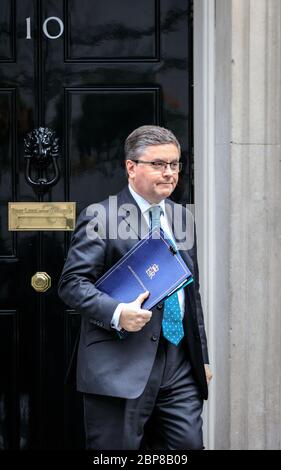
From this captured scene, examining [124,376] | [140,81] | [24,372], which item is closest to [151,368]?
[124,376]

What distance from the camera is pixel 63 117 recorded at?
180 inches

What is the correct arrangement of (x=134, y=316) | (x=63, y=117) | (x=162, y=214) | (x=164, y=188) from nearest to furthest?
(x=134, y=316)
(x=164, y=188)
(x=162, y=214)
(x=63, y=117)

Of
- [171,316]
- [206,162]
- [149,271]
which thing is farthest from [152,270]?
[206,162]

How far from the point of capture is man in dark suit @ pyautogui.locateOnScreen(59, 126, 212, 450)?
3.22 m

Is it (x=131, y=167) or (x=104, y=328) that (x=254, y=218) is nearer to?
(x=131, y=167)

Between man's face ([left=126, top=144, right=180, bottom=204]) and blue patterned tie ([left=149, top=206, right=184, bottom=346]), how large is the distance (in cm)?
9

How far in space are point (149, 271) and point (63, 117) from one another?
173 centimetres

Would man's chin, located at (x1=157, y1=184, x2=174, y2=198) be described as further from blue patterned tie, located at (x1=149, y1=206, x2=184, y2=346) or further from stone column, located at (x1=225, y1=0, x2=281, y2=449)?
stone column, located at (x1=225, y1=0, x2=281, y2=449)

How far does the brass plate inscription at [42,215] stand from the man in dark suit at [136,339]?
1.24 meters

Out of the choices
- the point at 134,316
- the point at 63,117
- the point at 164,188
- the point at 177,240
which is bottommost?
the point at 134,316

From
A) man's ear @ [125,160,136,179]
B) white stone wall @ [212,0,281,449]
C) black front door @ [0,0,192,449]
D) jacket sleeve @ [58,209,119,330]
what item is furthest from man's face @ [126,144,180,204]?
black front door @ [0,0,192,449]

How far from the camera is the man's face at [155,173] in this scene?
128 inches
